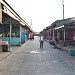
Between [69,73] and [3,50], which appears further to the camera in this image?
[3,50]

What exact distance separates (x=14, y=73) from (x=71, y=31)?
112 ft

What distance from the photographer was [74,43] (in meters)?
45.1

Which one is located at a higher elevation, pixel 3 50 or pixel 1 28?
pixel 1 28

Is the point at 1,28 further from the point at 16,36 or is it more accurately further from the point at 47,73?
the point at 47,73

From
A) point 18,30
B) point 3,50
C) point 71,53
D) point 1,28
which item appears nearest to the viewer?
point 71,53

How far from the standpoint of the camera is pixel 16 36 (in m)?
45.5

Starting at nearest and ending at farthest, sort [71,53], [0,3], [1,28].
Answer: [0,3], [71,53], [1,28]

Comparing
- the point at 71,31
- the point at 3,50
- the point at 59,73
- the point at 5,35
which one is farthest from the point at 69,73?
the point at 71,31

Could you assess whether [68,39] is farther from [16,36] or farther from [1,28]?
[1,28]

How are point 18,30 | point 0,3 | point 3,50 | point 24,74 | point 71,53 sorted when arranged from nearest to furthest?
point 24,74, point 0,3, point 71,53, point 3,50, point 18,30

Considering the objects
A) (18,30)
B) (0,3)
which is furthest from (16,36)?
(0,3)

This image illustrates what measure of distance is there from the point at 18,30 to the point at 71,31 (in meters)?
8.70

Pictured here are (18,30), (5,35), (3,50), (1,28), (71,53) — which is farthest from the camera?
(18,30)

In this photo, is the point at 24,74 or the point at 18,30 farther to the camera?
the point at 18,30
